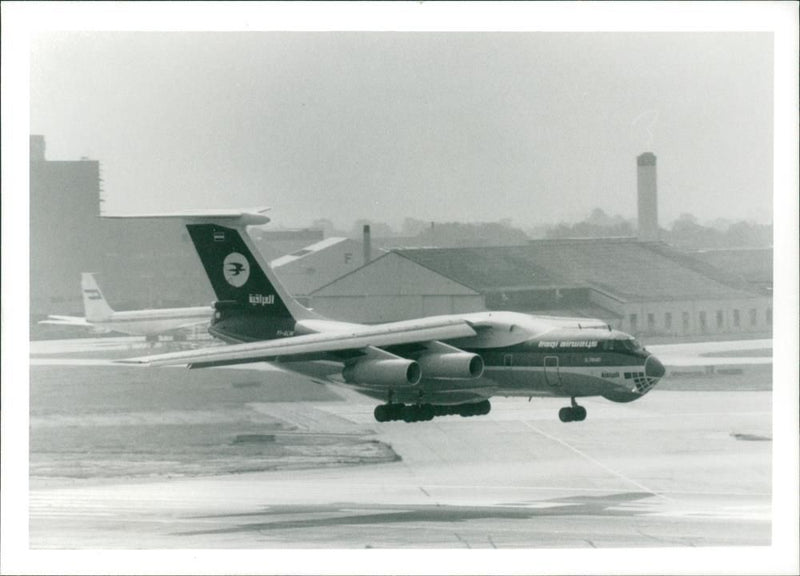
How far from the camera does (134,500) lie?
22.6 meters

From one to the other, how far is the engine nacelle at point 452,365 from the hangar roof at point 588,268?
129 cm

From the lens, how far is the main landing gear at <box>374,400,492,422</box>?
72.5 ft

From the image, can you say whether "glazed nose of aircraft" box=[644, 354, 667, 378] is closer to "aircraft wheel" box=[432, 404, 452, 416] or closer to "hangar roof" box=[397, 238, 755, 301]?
"hangar roof" box=[397, 238, 755, 301]

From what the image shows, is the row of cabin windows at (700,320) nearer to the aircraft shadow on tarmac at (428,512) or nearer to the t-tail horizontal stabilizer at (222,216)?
the aircraft shadow on tarmac at (428,512)

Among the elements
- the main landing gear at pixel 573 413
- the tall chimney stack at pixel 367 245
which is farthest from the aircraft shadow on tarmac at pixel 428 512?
the tall chimney stack at pixel 367 245

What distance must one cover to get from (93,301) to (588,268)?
654 centimetres

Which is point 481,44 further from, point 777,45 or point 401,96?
point 777,45

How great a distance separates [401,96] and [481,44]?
1274 mm

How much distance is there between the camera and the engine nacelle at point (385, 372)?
21703mm

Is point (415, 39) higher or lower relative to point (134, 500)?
higher

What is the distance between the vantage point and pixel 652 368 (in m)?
21.7

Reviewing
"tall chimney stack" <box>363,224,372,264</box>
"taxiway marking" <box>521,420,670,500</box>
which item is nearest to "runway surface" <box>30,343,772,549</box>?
"taxiway marking" <box>521,420,670,500</box>

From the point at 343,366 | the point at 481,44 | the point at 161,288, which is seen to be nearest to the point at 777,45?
the point at 481,44

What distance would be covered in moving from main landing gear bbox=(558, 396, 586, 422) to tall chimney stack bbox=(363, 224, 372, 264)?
3.17m
